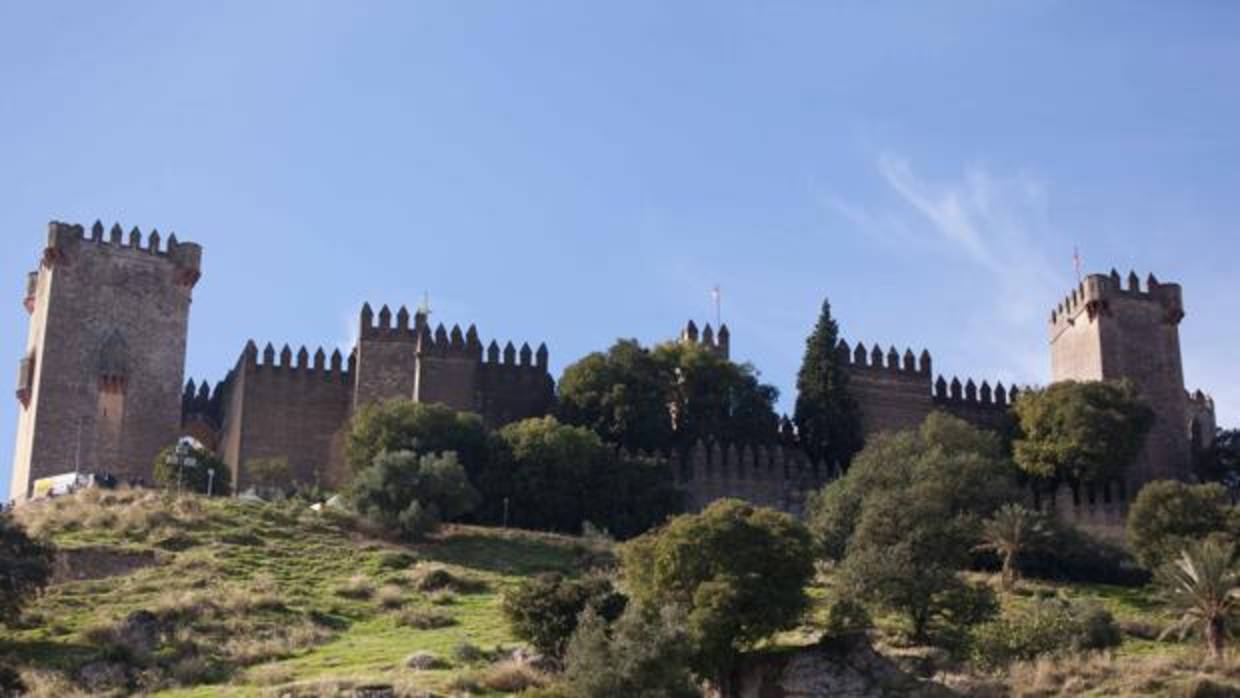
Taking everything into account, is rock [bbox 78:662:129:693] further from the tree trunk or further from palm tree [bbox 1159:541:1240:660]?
the tree trunk

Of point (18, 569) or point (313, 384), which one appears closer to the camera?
point (18, 569)

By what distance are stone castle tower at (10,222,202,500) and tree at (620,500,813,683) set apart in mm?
23663

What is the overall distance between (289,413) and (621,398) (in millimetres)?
9737

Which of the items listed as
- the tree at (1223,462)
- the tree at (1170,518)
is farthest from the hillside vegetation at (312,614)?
the tree at (1223,462)

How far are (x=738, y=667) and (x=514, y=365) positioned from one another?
2645 cm

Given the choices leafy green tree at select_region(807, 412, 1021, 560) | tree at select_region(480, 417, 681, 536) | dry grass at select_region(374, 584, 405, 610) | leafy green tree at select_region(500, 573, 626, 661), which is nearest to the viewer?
leafy green tree at select_region(500, 573, 626, 661)

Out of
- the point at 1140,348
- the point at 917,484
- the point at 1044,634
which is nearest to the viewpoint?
the point at 1044,634

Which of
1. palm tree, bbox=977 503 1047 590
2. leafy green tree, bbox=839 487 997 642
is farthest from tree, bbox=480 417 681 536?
leafy green tree, bbox=839 487 997 642

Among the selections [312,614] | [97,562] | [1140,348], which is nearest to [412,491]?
[97,562]

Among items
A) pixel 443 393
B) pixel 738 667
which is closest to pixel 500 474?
pixel 443 393

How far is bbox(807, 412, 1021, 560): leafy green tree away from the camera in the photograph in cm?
5041

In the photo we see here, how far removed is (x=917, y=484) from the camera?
165ft

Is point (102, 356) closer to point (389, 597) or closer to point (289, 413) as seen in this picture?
point (289, 413)

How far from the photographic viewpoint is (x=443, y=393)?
204ft
